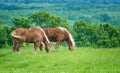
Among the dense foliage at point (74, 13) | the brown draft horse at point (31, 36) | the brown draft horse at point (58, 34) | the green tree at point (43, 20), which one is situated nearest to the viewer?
the brown draft horse at point (31, 36)

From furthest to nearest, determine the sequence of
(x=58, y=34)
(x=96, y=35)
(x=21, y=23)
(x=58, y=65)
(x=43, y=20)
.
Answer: (x=96, y=35)
(x=43, y=20)
(x=21, y=23)
(x=58, y=34)
(x=58, y=65)

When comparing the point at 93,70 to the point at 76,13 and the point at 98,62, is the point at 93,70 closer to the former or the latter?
the point at 98,62

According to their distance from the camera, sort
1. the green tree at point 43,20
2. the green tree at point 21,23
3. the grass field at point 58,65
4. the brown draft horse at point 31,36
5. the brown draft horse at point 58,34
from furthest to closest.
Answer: the green tree at point 43,20 → the green tree at point 21,23 → the brown draft horse at point 58,34 → the brown draft horse at point 31,36 → the grass field at point 58,65

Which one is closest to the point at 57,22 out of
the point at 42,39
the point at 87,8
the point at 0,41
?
the point at 0,41

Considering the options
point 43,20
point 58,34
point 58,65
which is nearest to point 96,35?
point 43,20

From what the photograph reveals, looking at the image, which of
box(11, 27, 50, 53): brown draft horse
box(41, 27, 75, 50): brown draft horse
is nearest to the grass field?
box(11, 27, 50, 53): brown draft horse

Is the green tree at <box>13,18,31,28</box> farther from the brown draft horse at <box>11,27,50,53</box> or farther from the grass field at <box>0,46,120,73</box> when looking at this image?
the grass field at <box>0,46,120,73</box>

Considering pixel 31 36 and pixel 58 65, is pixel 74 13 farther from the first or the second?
pixel 58 65

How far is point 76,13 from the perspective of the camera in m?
178

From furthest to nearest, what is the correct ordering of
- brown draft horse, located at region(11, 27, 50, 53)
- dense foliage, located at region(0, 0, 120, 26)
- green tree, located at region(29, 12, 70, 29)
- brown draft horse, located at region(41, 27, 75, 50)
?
1. dense foliage, located at region(0, 0, 120, 26)
2. green tree, located at region(29, 12, 70, 29)
3. brown draft horse, located at region(41, 27, 75, 50)
4. brown draft horse, located at region(11, 27, 50, 53)

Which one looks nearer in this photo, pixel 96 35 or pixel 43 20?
pixel 43 20

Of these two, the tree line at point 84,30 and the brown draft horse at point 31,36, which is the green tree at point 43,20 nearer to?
the tree line at point 84,30

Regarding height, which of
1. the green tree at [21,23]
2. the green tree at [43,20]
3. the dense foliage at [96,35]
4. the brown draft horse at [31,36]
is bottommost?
the dense foliage at [96,35]

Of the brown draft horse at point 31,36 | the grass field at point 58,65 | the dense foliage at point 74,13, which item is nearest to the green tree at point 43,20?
the brown draft horse at point 31,36
